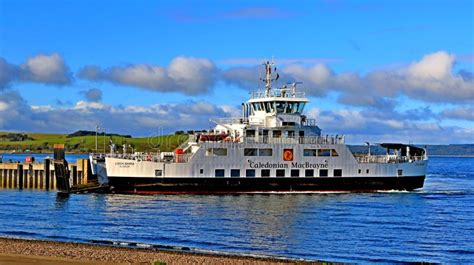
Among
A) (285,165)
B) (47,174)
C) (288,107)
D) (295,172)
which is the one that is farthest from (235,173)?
(47,174)

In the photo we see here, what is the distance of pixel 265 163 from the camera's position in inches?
2260

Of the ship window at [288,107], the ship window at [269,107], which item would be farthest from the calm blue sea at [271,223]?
the ship window at [269,107]

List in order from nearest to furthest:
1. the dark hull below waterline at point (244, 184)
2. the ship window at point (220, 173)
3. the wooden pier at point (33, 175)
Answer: the dark hull below waterline at point (244, 184) → the ship window at point (220, 173) → the wooden pier at point (33, 175)

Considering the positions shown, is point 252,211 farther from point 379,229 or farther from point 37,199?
point 37,199

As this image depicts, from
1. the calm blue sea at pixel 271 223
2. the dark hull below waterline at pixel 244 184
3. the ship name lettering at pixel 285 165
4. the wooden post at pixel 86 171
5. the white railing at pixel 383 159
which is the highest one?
the white railing at pixel 383 159

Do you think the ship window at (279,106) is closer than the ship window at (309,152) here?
No

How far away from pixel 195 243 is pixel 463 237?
47.7 feet

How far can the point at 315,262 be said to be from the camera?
27.1 m

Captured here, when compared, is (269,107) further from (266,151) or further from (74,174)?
(74,174)

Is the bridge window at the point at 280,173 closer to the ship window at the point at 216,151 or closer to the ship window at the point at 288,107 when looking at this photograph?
the ship window at the point at 216,151

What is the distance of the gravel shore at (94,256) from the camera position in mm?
25172

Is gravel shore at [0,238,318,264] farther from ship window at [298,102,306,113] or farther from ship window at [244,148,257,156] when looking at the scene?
ship window at [298,102,306,113]

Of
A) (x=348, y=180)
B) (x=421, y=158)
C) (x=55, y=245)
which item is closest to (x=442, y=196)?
(x=421, y=158)

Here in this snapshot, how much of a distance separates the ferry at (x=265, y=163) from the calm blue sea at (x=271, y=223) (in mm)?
1407
